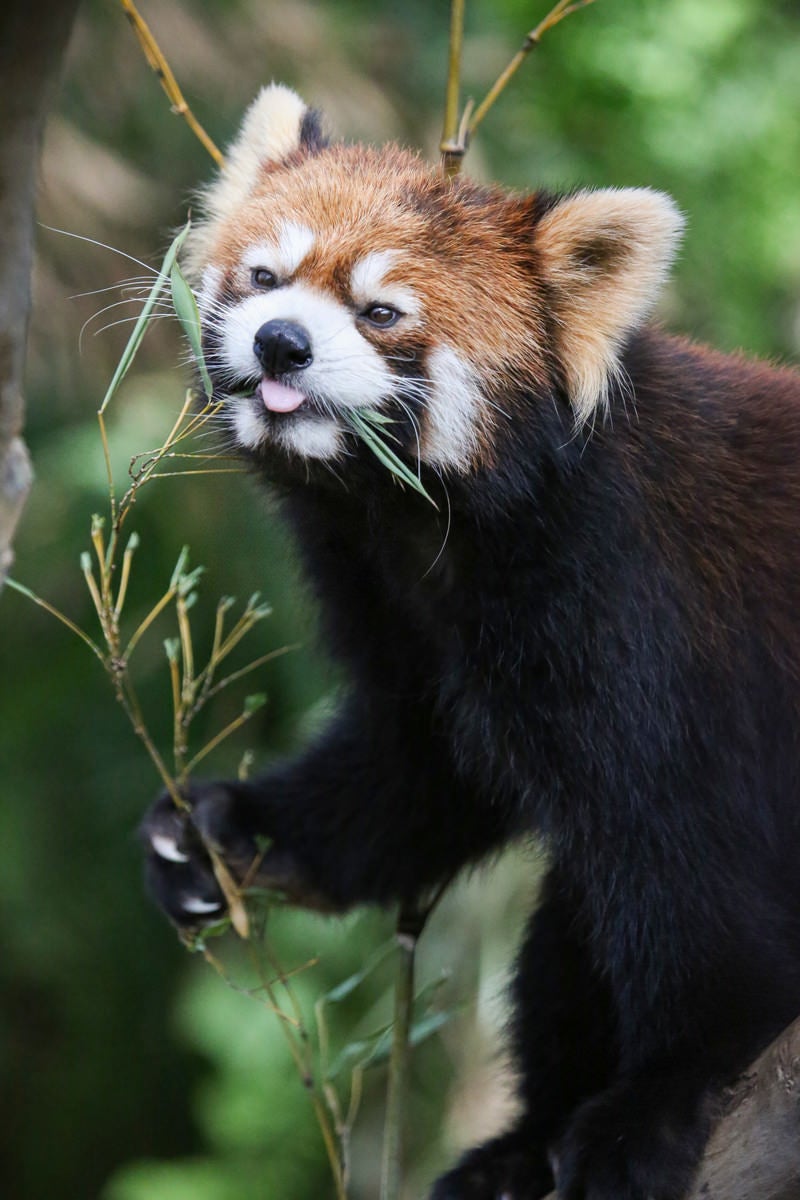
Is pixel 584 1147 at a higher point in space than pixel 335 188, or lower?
lower

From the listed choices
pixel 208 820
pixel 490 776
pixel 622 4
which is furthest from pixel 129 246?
pixel 490 776

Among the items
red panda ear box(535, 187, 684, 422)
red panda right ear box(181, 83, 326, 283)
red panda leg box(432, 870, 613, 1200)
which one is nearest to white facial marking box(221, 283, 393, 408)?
red panda ear box(535, 187, 684, 422)

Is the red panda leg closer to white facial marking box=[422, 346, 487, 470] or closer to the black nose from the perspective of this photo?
white facial marking box=[422, 346, 487, 470]

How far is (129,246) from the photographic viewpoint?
4.48 metres

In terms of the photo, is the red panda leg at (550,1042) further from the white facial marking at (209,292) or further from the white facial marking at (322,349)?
the white facial marking at (209,292)

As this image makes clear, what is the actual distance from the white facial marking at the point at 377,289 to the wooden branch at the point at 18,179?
2.63ft

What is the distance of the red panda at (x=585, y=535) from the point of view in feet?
7.21

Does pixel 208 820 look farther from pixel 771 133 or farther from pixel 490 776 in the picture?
pixel 771 133

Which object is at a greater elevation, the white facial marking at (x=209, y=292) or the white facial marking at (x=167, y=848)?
the white facial marking at (x=209, y=292)

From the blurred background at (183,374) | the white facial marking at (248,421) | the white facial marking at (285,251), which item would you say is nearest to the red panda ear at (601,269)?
the white facial marking at (285,251)

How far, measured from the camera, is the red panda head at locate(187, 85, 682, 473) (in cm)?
215

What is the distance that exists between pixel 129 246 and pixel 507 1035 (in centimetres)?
277

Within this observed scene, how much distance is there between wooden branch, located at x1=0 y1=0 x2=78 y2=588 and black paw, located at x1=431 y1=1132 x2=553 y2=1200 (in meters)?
1.58

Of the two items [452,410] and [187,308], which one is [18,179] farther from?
[452,410]
